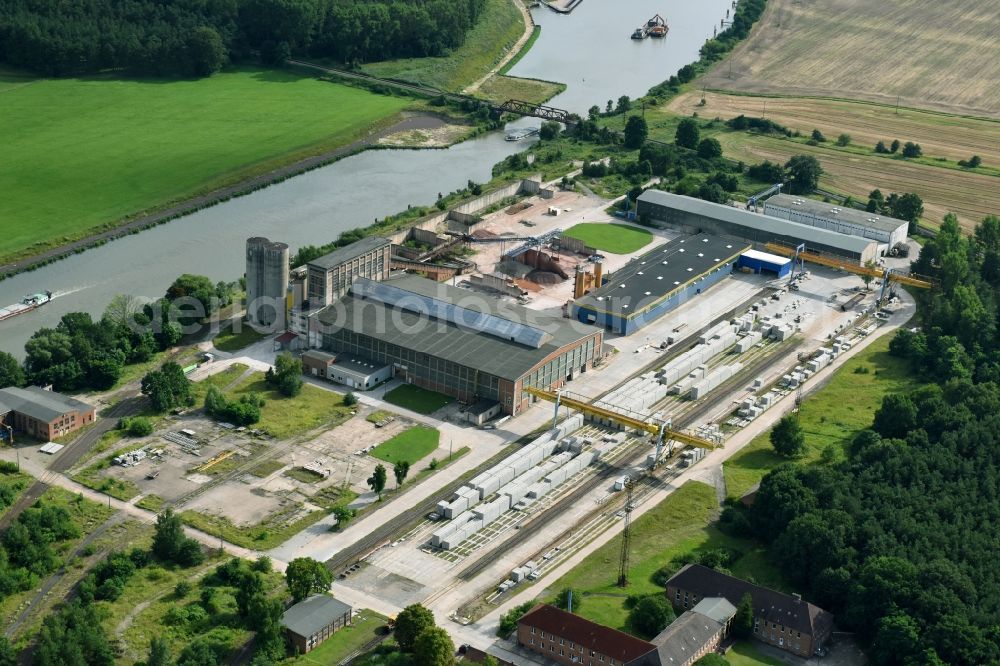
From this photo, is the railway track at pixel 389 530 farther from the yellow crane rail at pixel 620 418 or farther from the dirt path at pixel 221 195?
the dirt path at pixel 221 195

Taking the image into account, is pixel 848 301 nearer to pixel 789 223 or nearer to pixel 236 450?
pixel 789 223

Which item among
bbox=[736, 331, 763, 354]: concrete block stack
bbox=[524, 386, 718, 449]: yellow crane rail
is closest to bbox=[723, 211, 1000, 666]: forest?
Answer: bbox=[524, 386, 718, 449]: yellow crane rail

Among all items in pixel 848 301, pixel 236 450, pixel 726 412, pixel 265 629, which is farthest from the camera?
pixel 848 301

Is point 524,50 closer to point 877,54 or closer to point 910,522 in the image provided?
point 877,54

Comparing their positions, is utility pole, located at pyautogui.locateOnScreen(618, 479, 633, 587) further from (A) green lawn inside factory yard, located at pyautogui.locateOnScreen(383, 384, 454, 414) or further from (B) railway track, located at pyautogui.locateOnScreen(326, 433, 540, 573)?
(A) green lawn inside factory yard, located at pyautogui.locateOnScreen(383, 384, 454, 414)

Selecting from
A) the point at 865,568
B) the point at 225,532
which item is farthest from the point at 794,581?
the point at 225,532

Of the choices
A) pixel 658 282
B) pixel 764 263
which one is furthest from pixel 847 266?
pixel 658 282

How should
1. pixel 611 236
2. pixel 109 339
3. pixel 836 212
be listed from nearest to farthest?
pixel 109 339
pixel 611 236
pixel 836 212
